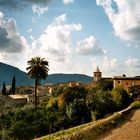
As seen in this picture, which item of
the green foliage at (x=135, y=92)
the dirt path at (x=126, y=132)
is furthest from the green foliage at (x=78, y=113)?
the green foliage at (x=135, y=92)

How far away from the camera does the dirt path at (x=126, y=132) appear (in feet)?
145

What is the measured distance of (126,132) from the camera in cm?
4669

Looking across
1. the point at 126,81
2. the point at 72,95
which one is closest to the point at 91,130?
the point at 72,95

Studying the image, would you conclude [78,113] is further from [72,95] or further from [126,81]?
[126,81]

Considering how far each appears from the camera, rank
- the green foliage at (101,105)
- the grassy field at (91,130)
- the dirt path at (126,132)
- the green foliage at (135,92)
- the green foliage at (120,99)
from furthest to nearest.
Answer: the green foliage at (135,92)
the green foliage at (120,99)
the green foliage at (101,105)
the dirt path at (126,132)
the grassy field at (91,130)

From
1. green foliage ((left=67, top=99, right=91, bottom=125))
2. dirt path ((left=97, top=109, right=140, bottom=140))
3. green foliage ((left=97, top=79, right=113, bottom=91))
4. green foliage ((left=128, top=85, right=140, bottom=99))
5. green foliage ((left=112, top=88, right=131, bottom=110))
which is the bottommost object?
dirt path ((left=97, top=109, right=140, bottom=140))

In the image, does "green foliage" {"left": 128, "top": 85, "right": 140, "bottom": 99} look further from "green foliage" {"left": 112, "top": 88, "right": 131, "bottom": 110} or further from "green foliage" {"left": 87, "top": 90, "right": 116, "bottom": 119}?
"green foliage" {"left": 87, "top": 90, "right": 116, "bottom": 119}

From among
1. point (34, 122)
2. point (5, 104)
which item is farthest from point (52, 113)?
point (5, 104)

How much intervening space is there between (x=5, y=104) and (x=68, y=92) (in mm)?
33565

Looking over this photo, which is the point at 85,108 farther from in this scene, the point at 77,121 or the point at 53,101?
the point at 53,101

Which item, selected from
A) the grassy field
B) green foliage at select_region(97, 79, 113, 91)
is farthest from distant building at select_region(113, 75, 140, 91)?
the grassy field

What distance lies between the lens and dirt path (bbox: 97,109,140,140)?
145ft

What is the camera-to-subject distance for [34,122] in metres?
62.5

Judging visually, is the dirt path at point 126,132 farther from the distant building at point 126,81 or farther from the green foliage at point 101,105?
the distant building at point 126,81
